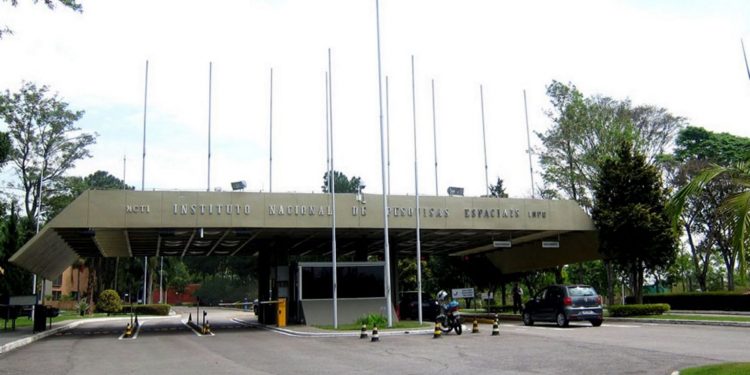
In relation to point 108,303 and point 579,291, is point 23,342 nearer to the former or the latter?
point 579,291

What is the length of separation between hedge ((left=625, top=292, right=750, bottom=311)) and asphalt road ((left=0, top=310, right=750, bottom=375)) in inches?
611

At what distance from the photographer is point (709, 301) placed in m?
37.0

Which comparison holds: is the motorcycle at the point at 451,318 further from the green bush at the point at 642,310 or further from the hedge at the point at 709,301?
the hedge at the point at 709,301

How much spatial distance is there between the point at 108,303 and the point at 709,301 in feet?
149

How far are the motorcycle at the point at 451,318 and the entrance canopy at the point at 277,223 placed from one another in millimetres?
6348

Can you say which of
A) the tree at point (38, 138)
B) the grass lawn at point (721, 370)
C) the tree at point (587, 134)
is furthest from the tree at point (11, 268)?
the grass lawn at point (721, 370)

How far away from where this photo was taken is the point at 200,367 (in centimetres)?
1319

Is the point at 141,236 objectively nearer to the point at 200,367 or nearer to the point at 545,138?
the point at 200,367

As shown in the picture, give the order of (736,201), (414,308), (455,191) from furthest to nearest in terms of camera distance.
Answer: (414,308) < (455,191) < (736,201)

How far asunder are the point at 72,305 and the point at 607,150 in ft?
186

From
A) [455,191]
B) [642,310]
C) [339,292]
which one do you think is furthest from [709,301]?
[339,292]

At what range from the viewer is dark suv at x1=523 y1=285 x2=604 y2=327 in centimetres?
2394

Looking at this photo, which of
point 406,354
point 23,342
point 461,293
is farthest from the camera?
point 461,293

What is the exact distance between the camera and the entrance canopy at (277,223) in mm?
24203
